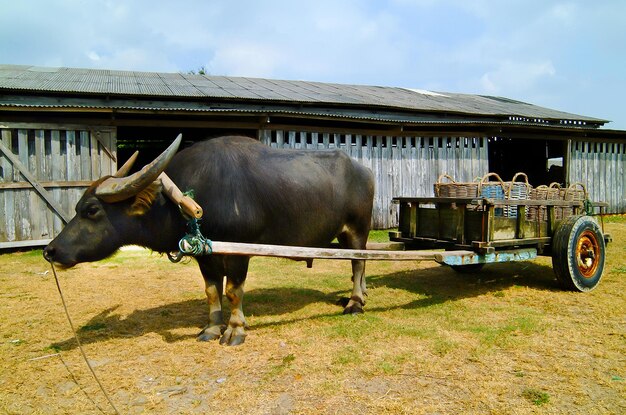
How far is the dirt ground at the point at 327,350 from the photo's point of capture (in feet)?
9.61

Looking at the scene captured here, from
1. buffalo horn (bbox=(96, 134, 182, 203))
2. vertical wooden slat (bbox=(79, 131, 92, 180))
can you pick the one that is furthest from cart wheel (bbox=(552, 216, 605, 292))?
vertical wooden slat (bbox=(79, 131, 92, 180))

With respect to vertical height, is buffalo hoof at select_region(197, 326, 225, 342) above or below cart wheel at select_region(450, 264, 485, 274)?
below

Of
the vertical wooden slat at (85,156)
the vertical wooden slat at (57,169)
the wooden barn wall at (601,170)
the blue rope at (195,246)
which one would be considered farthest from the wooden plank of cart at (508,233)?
the wooden barn wall at (601,170)

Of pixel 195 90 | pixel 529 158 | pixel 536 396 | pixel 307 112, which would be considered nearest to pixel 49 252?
pixel 536 396

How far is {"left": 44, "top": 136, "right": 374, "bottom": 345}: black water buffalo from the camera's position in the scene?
3811 mm

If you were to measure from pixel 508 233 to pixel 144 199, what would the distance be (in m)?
4.28

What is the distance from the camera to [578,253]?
219 inches

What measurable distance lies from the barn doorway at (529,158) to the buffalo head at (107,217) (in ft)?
55.0

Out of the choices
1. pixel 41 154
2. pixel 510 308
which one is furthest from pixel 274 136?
pixel 510 308

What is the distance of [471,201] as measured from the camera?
498 cm

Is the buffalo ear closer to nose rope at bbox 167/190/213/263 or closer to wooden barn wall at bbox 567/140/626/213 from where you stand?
nose rope at bbox 167/190/213/263

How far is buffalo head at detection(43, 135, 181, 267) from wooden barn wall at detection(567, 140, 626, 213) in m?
15.8

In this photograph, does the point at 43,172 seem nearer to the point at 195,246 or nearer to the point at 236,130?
the point at 236,130

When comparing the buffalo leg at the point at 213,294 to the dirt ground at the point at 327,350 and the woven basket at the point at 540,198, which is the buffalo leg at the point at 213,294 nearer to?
the dirt ground at the point at 327,350
